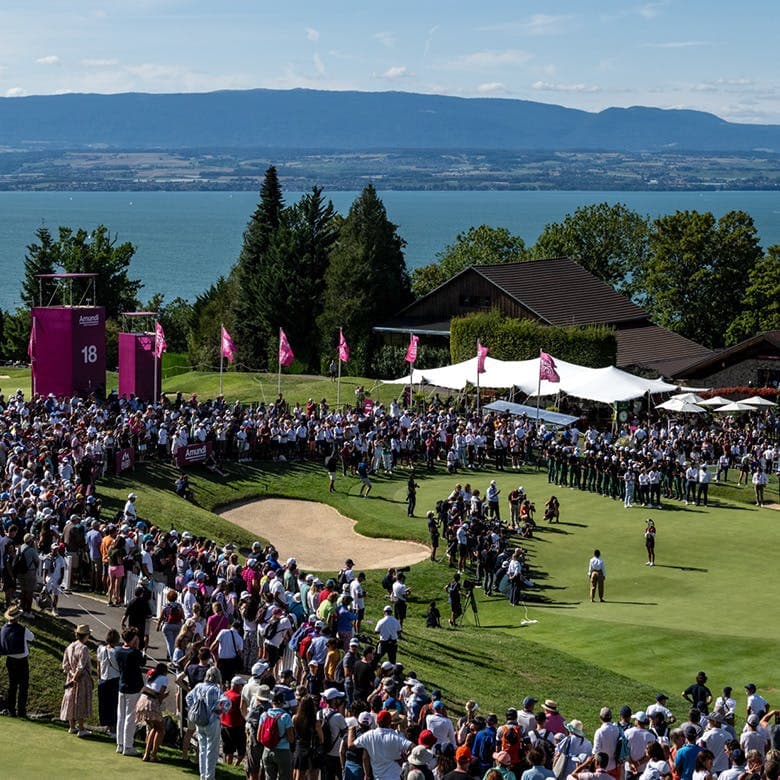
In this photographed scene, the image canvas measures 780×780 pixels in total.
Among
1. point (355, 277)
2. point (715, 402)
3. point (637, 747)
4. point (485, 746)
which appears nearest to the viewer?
point (485, 746)

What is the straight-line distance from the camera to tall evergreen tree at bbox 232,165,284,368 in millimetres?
76438

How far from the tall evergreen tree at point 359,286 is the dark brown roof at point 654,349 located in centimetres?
1316

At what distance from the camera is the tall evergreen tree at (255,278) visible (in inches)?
3009

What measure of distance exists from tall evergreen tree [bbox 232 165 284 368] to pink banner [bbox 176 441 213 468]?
3358 centimetres

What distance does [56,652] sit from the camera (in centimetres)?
2050

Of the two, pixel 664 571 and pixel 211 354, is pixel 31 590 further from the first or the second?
pixel 211 354

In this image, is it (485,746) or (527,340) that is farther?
(527,340)

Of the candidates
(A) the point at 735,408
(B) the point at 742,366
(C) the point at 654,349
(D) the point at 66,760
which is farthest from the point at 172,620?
(C) the point at 654,349

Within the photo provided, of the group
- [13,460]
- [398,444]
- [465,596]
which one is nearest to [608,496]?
[398,444]

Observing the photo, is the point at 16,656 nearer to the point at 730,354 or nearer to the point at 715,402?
the point at 715,402

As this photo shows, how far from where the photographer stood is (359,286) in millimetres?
71875

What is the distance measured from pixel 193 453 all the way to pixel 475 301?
32208 millimetres

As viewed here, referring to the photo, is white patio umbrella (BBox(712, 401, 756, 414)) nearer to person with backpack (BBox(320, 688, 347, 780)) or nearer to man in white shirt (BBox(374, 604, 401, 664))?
man in white shirt (BBox(374, 604, 401, 664))

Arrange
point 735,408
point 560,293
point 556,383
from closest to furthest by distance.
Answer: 1. point 556,383
2. point 735,408
3. point 560,293
